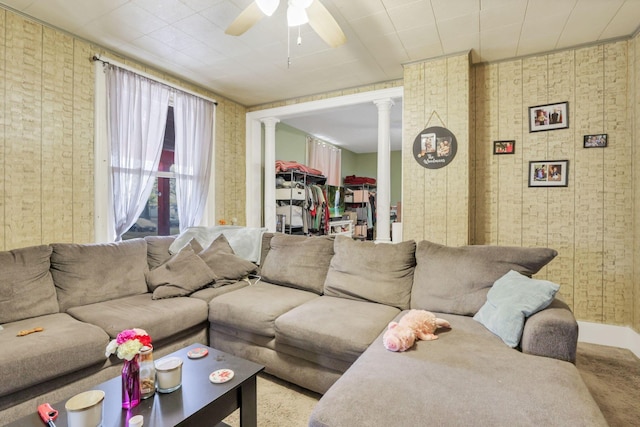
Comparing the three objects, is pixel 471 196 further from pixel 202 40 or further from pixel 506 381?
pixel 202 40

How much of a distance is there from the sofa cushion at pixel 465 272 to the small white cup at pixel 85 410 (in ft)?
5.63

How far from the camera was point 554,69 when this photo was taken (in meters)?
2.83

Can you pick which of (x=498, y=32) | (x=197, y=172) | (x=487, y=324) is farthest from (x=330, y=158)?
(x=487, y=324)

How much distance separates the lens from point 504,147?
3.01 meters

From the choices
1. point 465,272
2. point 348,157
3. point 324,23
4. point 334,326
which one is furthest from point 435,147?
point 348,157

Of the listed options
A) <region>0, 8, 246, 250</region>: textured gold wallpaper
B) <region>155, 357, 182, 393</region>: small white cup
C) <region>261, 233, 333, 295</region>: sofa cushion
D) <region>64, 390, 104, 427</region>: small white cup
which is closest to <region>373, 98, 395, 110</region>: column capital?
<region>261, 233, 333, 295</region>: sofa cushion

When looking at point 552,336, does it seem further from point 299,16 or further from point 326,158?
point 326,158

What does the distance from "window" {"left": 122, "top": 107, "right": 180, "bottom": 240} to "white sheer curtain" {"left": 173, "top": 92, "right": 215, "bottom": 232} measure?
0.51 ft

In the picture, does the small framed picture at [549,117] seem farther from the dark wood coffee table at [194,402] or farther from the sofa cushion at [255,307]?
the dark wood coffee table at [194,402]

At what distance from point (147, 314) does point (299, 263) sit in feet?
3.76

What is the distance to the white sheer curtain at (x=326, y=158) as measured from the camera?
6115 millimetres

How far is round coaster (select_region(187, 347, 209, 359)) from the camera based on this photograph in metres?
1.56

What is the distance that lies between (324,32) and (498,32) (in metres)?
1.55

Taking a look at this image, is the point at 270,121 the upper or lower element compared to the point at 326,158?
upper
